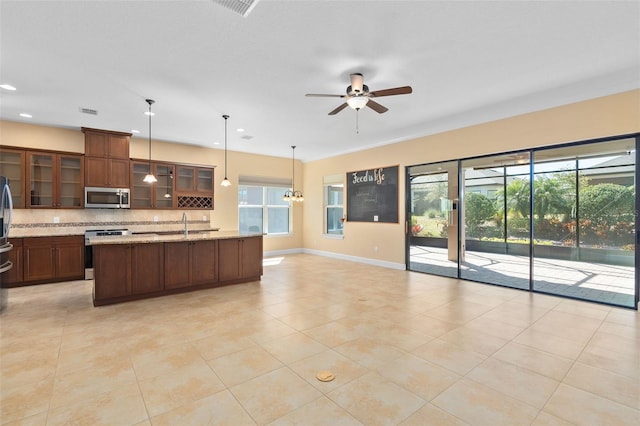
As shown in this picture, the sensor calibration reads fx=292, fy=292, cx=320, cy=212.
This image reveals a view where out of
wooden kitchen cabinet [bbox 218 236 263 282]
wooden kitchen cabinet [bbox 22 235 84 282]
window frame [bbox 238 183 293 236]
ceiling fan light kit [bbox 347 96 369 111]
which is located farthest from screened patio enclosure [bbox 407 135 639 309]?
wooden kitchen cabinet [bbox 22 235 84 282]

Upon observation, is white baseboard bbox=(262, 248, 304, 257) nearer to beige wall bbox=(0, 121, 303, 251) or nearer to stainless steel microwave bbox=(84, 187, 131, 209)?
beige wall bbox=(0, 121, 303, 251)

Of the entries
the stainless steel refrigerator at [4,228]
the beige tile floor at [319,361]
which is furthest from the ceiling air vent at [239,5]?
the stainless steel refrigerator at [4,228]

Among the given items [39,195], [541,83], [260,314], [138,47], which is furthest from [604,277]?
[39,195]

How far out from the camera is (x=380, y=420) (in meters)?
1.82

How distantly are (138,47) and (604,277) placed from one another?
7.23 metres

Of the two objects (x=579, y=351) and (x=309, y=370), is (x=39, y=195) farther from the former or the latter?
(x=579, y=351)

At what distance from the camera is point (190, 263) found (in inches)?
184

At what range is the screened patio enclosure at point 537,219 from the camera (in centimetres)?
416

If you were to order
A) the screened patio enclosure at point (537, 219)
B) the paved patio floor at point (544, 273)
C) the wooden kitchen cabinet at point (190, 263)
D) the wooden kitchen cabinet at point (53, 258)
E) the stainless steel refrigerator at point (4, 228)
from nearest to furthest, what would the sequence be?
the stainless steel refrigerator at point (4, 228) < the screened patio enclosure at point (537, 219) < the paved patio floor at point (544, 273) < the wooden kitchen cabinet at point (190, 263) < the wooden kitchen cabinet at point (53, 258)

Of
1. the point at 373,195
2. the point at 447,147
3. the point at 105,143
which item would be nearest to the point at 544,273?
the point at 447,147

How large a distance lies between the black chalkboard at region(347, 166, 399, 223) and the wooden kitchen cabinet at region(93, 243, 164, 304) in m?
4.57

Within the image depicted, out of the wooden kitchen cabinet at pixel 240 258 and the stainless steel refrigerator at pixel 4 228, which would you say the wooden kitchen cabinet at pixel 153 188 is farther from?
the wooden kitchen cabinet at pixel 240 258

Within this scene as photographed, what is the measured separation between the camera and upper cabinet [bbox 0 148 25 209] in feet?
17.0

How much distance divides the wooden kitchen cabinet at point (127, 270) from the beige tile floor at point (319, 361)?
0.73 ft
